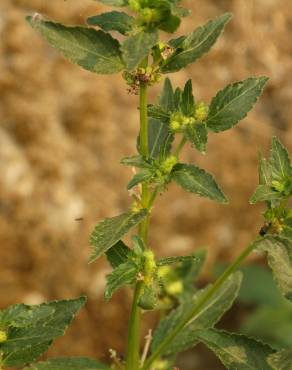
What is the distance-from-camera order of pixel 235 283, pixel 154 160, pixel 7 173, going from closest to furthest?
pixel 154 160, pixel 235 283, pixel 7 173

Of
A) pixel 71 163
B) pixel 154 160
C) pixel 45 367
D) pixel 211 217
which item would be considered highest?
pixel 71 163

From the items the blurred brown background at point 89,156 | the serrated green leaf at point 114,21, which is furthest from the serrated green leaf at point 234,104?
the blurred brown background at point 89,156

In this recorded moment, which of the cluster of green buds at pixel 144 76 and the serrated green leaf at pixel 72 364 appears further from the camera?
the serrated green leaf at pixel 72 364

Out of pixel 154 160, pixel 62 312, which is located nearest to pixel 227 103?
pixel 154 160

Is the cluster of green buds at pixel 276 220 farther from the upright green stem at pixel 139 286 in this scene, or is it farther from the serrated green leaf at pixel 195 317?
the serrated green leaf at pixel 195 317

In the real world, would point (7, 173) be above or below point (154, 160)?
above

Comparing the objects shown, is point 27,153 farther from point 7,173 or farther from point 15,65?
point 15,65

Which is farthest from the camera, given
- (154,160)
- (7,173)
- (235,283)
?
(7,173)
